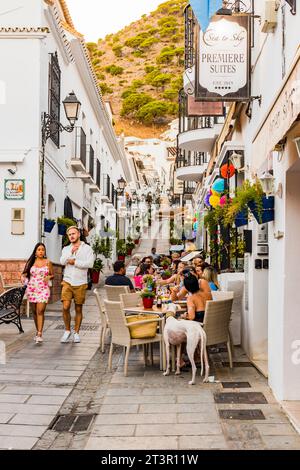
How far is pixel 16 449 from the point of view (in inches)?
205

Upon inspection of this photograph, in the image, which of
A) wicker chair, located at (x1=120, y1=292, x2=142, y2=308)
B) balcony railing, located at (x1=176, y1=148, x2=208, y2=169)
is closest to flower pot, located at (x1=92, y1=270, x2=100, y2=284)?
balcony railing, located at (x1=176, y1=148, x2=208, y2=169)

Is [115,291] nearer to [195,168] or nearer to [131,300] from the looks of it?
[131,300]

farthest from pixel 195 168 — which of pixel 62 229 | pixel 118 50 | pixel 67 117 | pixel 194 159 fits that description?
pixel 118 50

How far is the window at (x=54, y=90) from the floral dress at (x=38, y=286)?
6.91 meters

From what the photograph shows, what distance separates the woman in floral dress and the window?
266 inches

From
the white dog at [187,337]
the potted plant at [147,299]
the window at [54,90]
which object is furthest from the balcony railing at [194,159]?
the white dog at [187,337]

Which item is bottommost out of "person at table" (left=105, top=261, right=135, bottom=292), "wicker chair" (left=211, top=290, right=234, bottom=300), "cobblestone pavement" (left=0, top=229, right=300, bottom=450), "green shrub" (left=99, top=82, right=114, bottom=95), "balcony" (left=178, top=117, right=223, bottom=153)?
"cobblestone pavement" (left=0, top=229, right=300, bottom=450)

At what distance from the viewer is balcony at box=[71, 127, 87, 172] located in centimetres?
2172

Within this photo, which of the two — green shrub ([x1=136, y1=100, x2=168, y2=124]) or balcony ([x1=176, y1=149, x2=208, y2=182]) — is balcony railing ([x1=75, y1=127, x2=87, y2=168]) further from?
green shrub ([x1=136, y1=100, x2=168, y2=124])

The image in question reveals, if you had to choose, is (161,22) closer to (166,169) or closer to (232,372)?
(166,169)

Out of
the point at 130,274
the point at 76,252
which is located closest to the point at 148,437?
the point at 76,252

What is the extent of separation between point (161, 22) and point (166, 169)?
45414 mm

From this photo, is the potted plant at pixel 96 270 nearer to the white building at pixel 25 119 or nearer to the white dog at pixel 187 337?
the white building at pixel 25 119
